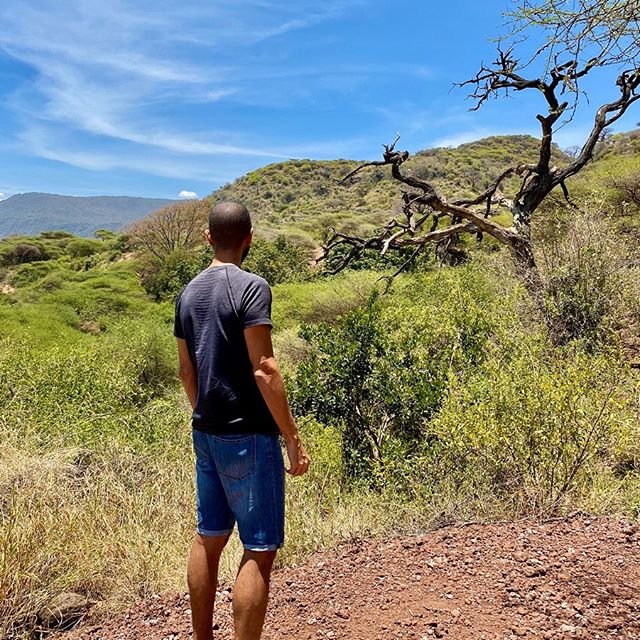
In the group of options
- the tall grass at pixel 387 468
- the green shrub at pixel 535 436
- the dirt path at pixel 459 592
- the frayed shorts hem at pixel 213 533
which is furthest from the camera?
the green shrub at pixel 535 436

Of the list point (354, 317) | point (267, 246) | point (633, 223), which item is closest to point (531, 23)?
point (354, 317)

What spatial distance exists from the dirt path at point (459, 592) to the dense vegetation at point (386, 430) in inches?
14.5

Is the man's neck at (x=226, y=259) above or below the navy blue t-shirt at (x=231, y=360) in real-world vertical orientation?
above

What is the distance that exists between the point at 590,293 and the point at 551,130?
308 centimetres

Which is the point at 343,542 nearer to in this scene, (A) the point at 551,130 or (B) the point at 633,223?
(A) the point at 551,130

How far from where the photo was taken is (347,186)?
200ft

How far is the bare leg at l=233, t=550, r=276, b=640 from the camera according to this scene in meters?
2.07

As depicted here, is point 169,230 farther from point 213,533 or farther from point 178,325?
point 213,533

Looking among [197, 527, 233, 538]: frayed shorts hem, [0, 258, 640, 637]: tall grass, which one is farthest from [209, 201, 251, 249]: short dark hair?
[0, 258, 640, 637]: tall grass

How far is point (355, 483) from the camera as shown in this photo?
5125mm

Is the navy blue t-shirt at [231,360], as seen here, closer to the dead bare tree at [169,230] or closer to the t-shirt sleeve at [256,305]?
the t-shirt sleeve at [256,305]

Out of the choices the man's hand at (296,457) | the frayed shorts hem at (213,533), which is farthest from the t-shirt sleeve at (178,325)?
the frayed shorts hem at (213,533)

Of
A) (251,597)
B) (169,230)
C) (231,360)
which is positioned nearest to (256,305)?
(231,360)

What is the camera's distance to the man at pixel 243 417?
209cm
